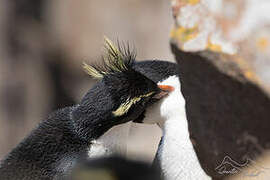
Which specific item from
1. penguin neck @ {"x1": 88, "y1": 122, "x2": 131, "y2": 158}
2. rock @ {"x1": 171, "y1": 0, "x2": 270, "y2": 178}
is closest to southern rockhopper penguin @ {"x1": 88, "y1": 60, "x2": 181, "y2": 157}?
penguin neck @ {"x1": 88, "y1": 122, "x2": 131, "y2": 158}

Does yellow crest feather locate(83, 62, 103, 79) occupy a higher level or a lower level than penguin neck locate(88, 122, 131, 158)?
higher

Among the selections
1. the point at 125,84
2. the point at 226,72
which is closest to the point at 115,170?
the point at 226,72

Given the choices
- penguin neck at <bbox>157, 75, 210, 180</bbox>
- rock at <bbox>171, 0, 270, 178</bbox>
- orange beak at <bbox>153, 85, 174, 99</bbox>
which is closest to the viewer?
rock at <bbox>171, 0, 270, 178</bbox>

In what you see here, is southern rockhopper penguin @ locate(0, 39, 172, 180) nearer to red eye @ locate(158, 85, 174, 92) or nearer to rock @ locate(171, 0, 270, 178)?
red eye @ locate(158, 85, 174, 92)

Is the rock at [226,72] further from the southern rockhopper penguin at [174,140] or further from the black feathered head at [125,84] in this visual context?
the black feathered head at [125,84]

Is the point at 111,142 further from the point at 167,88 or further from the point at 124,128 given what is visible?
the point at 167,88

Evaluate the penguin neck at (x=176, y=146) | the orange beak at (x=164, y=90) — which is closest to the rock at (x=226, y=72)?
the penguin neck at (x=176, y=146)
